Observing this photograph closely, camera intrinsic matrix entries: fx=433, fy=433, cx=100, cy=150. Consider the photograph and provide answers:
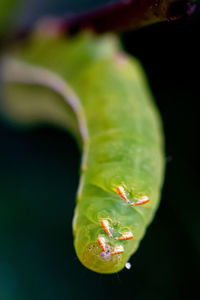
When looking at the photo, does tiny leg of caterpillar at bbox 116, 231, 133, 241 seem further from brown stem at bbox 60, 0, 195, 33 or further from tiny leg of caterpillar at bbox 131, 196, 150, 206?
brown stem at bbox 60, 0, 195, 33

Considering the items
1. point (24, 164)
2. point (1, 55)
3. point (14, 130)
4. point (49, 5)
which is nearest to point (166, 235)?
point (24, 164)

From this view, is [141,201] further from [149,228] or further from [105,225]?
[149,228]

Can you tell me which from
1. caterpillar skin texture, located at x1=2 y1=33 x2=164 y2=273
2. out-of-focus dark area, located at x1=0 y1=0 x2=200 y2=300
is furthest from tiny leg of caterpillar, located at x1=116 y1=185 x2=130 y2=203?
out-of-focus dark area, located at x1=0 y1=0 x2=200 y2=300

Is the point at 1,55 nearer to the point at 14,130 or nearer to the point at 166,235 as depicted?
the point at 14,130

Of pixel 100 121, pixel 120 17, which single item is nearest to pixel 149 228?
pixel 100 121

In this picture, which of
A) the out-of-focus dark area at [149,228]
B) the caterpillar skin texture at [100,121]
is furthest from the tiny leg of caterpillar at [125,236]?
the out-of-focus dark area at [149,228]

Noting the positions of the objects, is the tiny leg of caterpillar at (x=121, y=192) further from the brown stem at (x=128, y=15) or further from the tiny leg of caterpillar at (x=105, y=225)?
the brown stem at (x=128, y=15)
